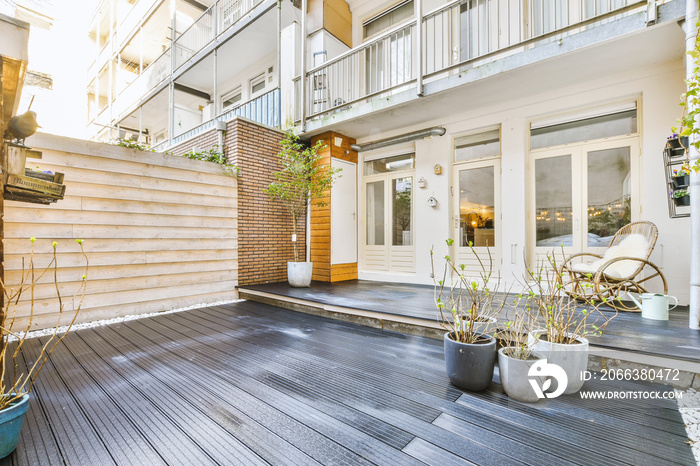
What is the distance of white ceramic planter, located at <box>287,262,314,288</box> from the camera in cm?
543

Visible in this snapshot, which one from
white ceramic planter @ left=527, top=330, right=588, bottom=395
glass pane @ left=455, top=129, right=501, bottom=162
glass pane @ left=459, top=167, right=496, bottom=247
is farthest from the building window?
white ceramic planter @ left=527, top=330, right=588, bottom=395

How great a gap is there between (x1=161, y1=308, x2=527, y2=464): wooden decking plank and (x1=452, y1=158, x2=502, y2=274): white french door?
3683mm

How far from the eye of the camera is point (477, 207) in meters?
5.35

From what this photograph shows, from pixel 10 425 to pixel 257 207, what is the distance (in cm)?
460

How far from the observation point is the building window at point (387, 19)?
21.2ft

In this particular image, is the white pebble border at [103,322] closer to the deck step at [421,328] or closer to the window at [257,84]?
the deck step at [421,328]

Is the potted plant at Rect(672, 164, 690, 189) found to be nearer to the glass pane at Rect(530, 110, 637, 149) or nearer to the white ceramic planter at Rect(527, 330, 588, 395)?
the glass pane at Rect(530, 110, 637, 149)

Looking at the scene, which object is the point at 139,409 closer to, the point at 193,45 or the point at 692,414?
the point at 692,414

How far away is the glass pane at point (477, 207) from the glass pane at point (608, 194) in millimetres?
1322

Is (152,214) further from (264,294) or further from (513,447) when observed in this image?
(513,447)

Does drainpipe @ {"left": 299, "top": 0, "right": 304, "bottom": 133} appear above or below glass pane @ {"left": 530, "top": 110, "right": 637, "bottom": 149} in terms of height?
above

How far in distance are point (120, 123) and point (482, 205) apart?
13221mm

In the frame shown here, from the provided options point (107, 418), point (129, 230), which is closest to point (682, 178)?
point (107, 418)

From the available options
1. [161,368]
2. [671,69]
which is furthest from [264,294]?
[671,69]
